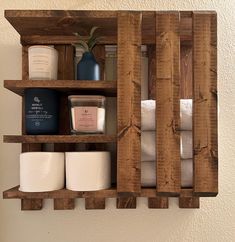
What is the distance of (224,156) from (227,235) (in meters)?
0.21

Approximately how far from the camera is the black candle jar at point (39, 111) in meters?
0.64

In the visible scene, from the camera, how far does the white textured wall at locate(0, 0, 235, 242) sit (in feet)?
2.45

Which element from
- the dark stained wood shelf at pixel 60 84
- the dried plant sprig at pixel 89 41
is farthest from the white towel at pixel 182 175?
the dried plant sprig at pixel 89 41

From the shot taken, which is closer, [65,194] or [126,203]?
[65,194]

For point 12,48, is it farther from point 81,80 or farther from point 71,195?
point 71,195

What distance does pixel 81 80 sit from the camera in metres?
0.64

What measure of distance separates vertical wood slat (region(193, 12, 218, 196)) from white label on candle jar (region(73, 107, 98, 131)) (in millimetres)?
229

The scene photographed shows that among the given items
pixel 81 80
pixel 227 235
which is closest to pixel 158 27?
pixel 81 80

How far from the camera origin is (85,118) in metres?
0.64

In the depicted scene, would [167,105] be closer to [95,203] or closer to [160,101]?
[160,101]

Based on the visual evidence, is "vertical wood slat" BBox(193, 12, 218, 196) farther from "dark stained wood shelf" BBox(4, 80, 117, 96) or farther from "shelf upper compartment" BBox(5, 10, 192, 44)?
"dark stained wood shelf" BBox(4, 80, 117, 96)

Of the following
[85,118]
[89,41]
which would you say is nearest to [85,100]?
[85,118]

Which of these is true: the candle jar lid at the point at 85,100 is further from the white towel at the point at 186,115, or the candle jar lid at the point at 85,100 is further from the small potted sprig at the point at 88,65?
the white towel at the point at 186,115

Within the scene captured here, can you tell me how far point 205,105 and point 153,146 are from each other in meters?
0.15
